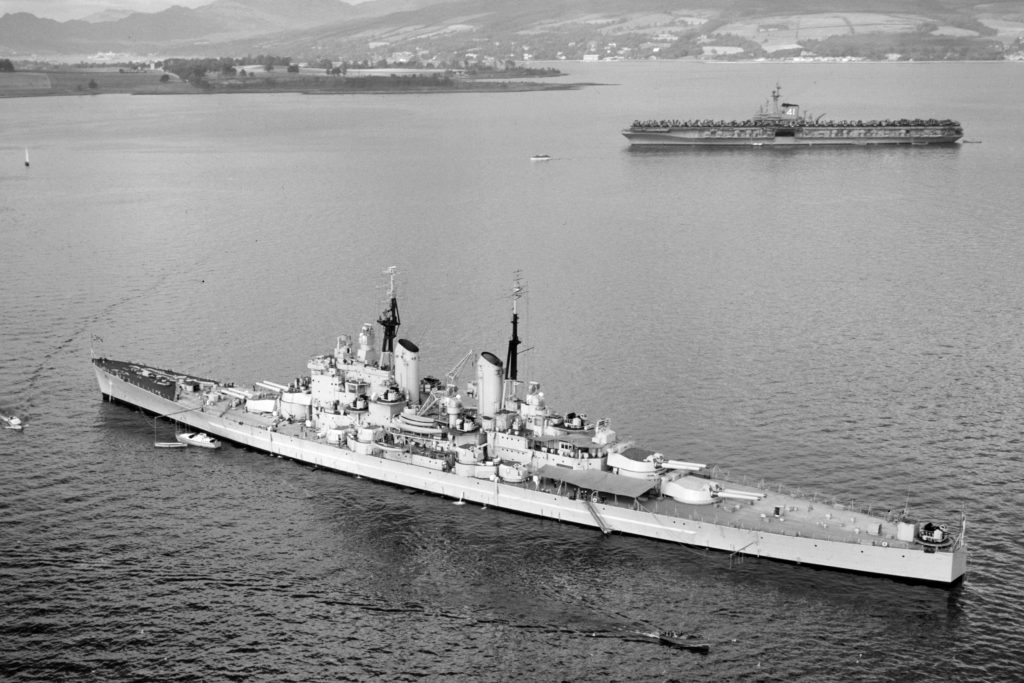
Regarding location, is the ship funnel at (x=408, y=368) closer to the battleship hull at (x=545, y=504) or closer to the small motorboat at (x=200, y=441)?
the battleship hull at (x=545, y=504)

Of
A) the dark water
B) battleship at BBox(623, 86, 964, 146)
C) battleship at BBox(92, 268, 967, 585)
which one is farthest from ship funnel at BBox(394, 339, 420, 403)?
battleship at BBox(623, 86, 964, 146)

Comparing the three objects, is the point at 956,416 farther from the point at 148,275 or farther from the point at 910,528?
the point at 148,275

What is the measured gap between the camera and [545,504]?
187 feet

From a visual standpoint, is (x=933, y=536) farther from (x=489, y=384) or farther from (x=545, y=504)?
(x=489, y=384)

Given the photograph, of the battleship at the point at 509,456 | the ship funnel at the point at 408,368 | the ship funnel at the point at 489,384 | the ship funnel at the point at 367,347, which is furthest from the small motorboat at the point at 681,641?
the ship funnel at the point at 367,347

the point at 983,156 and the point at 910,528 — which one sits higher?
the point at 983,156

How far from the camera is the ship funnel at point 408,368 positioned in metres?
65.3

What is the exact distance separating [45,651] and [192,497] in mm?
15268

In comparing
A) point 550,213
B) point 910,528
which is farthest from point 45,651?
point 550,213

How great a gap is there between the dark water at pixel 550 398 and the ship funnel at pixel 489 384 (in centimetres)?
674

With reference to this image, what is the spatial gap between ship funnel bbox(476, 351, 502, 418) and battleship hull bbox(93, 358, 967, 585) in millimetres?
4910

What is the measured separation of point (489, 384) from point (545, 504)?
334 inches

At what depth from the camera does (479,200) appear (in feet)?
442

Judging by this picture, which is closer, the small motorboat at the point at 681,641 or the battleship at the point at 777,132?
the small motorboat at the point at 681,641
